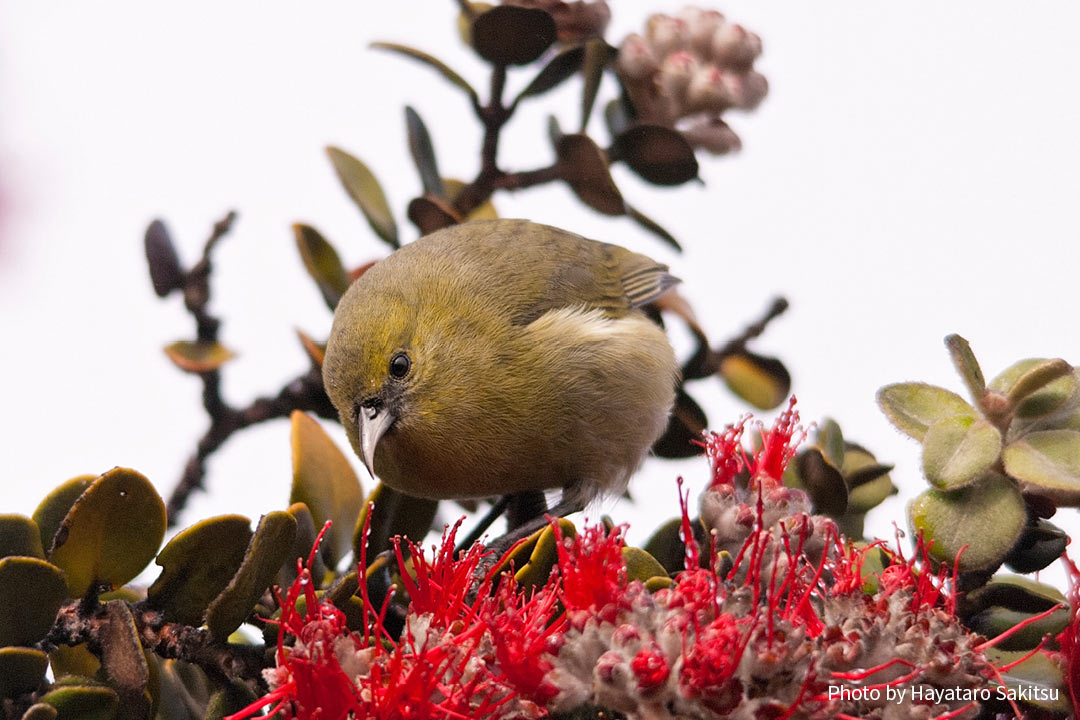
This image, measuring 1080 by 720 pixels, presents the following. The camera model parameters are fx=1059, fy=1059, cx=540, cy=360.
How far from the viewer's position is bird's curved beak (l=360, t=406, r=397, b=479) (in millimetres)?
2371

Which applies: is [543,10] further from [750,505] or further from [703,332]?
[750,505]

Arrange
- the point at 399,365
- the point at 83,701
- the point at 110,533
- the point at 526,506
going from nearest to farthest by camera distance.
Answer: the point at 83,701 < the point at 110,533 < the point at 399,365 < the point at 526,506

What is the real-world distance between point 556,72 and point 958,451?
1330mm

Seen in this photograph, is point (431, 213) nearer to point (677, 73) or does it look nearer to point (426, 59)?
point (426, 59)

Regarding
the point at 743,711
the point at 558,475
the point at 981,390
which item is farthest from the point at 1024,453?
the point at 558,475

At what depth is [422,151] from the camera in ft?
8.04

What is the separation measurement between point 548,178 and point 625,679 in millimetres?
1622

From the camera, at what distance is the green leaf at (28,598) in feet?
3.88

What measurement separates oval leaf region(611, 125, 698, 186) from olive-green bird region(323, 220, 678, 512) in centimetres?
56

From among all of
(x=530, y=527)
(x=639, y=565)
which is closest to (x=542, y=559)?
(x=639, y=565)

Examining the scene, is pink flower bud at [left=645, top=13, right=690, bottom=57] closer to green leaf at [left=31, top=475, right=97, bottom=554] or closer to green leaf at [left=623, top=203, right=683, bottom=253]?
green leaf at [left=623, top=203, right=683, bottom=253]

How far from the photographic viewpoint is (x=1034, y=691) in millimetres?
1335

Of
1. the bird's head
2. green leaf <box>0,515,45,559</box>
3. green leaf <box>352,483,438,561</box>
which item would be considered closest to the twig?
the bird's head

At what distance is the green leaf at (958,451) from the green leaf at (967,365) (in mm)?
58
